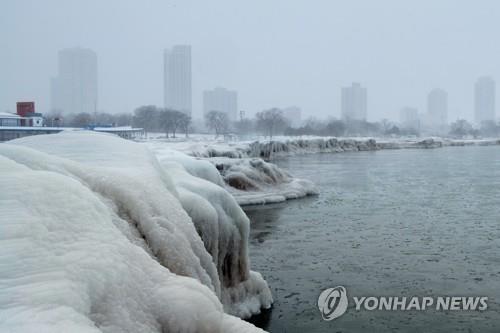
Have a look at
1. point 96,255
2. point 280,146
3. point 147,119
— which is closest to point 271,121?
point 147,119

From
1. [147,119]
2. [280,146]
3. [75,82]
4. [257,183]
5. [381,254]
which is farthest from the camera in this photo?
[75,82]

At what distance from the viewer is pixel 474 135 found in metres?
184

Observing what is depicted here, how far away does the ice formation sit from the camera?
126 inches

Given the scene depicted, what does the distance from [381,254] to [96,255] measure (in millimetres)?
12819

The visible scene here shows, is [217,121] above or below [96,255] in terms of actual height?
above

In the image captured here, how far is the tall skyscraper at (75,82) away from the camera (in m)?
187

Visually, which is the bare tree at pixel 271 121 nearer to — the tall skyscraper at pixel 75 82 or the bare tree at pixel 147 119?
the bare tree at pixel 147 119

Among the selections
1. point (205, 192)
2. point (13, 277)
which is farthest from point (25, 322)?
point (205, 192)

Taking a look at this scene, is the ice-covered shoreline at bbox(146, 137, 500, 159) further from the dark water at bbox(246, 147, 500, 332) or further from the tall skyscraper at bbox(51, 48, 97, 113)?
the tall skyscraper at bbox(51, 48, 97, 113)

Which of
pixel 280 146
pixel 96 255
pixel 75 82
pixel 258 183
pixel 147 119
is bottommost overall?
pixel 258 183

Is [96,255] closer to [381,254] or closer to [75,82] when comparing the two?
[381,254]

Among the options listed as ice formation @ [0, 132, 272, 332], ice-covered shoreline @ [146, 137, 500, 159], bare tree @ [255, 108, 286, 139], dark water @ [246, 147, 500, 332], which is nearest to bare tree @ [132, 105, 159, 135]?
bare tree @ [255, 108, 286, 139]

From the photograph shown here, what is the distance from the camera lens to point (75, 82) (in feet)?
620

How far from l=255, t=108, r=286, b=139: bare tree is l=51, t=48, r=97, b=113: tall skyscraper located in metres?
76.7
